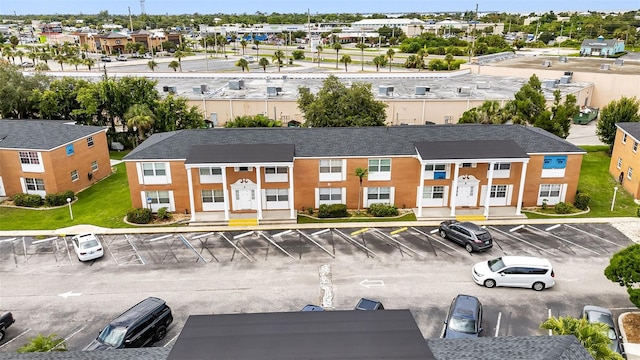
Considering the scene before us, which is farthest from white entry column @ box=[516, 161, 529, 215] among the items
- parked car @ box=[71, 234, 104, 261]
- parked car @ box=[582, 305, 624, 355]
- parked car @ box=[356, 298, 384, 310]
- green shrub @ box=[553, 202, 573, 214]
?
parked car @ box=[71, 234, 104, 261]

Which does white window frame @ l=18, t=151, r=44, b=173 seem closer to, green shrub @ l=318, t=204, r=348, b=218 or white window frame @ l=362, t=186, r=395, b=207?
green shrub @ l=318, t=204, r=348, b=218

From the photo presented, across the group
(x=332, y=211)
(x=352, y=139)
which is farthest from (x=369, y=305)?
(x=352, y=139)

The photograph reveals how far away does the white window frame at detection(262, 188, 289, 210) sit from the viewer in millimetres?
37469

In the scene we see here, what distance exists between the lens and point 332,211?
3678 centimetres

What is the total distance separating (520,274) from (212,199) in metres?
22.9

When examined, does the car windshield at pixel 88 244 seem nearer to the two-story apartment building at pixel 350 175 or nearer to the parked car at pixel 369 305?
the two-story apartment building at pixel 350 175

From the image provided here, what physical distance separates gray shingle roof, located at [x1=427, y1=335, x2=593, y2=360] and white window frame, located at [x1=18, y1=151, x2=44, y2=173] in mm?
37886

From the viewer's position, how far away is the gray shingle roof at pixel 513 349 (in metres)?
15.4

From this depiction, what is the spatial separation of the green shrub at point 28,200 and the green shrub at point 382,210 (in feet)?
93.8

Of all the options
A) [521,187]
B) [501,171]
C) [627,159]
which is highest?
[501,171]

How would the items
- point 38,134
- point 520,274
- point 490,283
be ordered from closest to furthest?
point 520,274, point 490,283, point 38,134

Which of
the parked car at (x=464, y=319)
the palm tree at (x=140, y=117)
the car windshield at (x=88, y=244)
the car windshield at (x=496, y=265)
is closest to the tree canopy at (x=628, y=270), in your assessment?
the car windshield at (x=496, y=265)

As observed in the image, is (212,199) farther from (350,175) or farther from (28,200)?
(28,200)

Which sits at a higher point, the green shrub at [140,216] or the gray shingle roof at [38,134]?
the gray shingle roof at [38,134]
